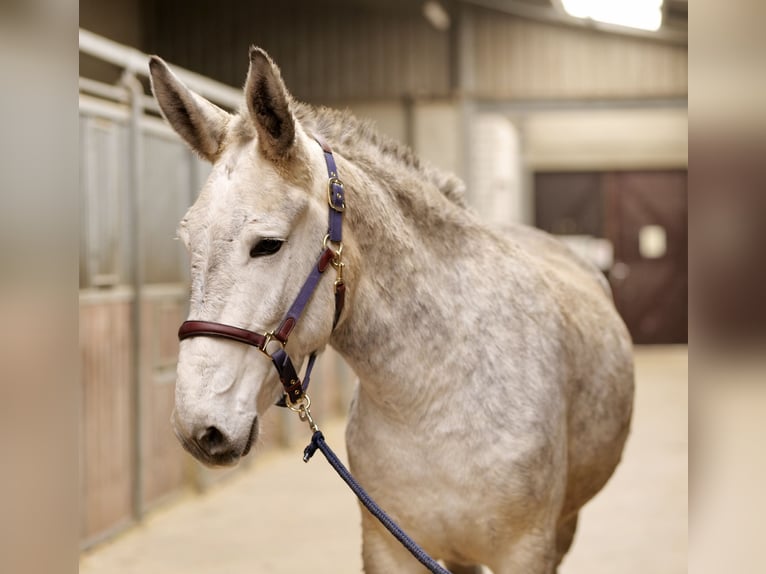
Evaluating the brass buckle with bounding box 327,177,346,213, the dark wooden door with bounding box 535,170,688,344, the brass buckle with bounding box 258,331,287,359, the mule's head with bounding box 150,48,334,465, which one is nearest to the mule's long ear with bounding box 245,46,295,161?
the mule's head with bounding box 150,48,334,465

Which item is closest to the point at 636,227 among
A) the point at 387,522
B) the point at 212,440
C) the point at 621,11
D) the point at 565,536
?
the point at 621,11

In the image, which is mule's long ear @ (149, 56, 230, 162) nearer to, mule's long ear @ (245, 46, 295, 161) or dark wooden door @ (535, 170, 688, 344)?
mule's long ear @ (245, 46, 295, 161)

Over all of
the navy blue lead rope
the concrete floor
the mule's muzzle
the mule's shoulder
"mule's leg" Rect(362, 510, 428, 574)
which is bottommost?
the concrete floor

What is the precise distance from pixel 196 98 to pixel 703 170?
1157 millimetres

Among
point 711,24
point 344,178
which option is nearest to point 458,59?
point 344,178

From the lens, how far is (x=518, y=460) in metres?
1.92

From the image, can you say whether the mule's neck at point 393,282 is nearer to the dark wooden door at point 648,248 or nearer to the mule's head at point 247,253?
the mule's head at point 247,253

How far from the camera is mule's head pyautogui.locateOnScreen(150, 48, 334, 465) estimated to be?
1.53 m

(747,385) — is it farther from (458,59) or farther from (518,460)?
(458,59)

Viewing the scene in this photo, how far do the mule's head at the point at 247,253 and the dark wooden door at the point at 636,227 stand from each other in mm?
13034

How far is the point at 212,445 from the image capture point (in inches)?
60.5

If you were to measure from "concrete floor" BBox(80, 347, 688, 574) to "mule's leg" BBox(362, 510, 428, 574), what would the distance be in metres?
1.96

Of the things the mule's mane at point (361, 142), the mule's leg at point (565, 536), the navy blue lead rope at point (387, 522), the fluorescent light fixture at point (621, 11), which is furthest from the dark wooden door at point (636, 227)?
the navy blue lead rope at point (387, 522)

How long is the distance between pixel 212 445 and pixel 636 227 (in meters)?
13.6
